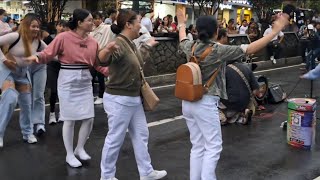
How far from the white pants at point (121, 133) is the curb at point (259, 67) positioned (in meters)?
7.01

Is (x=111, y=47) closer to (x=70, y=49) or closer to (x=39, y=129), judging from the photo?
(x=70, y=49)

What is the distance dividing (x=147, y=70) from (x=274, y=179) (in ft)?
25.1

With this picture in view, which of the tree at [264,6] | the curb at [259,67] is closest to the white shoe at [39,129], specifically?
the curb at [259,67]

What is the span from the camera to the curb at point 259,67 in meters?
11.8

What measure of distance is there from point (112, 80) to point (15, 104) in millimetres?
2118

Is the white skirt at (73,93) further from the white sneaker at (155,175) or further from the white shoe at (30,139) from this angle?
the white shoe at (30,139)

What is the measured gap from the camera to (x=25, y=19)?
5633 millimetres

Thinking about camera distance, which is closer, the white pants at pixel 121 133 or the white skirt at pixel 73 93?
the white pants at pixel 121 133

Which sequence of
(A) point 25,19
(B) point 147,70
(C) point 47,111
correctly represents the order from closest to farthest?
(A) point 25,19 → (C) point 47,111 → (B) point 147,70

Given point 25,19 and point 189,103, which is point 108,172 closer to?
point 189,103

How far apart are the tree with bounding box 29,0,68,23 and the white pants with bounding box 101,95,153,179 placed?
413 inches

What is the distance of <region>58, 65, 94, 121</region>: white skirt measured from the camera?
191 inches

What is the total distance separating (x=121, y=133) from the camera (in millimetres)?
4270

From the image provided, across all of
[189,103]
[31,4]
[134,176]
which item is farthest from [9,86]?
[31,4]
